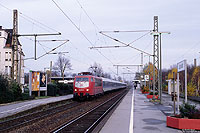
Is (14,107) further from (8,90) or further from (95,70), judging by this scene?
(95,70)

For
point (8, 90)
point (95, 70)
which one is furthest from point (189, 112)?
point (95, 70)

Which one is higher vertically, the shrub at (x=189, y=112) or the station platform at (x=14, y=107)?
the shrub at (x=189, y=112)

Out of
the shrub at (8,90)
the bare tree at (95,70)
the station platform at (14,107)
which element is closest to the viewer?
the station platform at (14,107)

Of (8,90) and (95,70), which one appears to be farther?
(95,70)

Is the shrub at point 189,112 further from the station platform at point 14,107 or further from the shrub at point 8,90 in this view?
the shrub at point 8,90

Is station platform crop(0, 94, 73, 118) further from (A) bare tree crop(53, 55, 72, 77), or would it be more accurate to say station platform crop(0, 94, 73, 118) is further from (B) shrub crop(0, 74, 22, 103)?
(A) bare tree crop(53, 55, 72, 77)

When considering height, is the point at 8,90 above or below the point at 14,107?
above

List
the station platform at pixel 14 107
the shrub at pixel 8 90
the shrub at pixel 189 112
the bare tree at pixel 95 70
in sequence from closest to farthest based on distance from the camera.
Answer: the shrub at pixel 189 112 → the station platform at pixel 14 107 → the shrub at pixel 8 90 → the bare tree at pixel 95 70

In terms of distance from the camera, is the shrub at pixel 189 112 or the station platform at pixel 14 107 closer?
the shrub at pixel 189 112

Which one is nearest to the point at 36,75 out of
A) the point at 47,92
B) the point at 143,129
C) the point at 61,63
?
the point at 47,92

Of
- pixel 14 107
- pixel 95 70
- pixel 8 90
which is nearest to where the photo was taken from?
pixel 14 107

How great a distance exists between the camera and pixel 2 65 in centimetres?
4831

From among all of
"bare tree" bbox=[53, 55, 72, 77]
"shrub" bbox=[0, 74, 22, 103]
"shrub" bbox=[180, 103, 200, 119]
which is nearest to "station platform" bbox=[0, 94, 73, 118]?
"shrub" bbox=[0, 74, 22, 103]

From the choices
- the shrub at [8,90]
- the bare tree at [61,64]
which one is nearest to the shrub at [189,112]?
the shrub at [8,90]
